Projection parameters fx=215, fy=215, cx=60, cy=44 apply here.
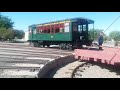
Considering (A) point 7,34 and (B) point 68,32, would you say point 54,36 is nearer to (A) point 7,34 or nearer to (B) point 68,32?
(B) point 68,32

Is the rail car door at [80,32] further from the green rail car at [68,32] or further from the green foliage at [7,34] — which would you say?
the green foliage at [7,34]

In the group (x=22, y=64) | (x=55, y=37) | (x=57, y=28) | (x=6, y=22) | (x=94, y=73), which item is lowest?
(x=94, y=73)

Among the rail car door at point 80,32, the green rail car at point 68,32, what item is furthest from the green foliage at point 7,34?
the rail car door at point 80,32

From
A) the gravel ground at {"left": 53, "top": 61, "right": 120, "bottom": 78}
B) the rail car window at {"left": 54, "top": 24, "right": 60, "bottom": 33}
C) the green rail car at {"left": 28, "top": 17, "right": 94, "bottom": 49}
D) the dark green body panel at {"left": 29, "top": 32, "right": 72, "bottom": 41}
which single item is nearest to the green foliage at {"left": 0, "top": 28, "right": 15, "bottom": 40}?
the dark green body panel at {"left": 29, "top": 32, "right": 72, "bottom": 41}

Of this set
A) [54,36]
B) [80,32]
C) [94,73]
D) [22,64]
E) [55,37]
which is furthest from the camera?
[54,36]

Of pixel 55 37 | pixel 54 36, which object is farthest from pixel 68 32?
pixel 54 36

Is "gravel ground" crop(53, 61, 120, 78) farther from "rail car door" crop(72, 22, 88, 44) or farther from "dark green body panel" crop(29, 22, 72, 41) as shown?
"rail car door" crop(72, 22, 88, 44)

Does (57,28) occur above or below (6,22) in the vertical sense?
below

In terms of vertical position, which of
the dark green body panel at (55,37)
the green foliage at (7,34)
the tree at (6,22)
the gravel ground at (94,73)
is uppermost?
the tree at (6,22)
